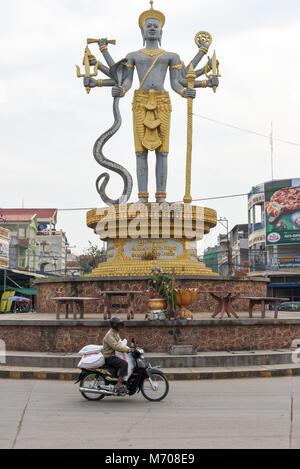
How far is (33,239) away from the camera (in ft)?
193

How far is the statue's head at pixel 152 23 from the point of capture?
59.4 ft

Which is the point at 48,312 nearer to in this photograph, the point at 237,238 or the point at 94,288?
the point at 94,288

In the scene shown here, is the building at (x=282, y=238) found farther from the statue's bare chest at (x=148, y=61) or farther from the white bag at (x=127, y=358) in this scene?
the white bag at (x=127, y=358)

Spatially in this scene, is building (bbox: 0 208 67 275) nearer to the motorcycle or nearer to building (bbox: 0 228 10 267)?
building (bbox: 0 228 10 267)

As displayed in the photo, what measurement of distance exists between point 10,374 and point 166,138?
34.0 ft

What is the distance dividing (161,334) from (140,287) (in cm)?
378

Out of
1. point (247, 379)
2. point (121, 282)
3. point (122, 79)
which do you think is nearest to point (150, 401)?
point (247, 379)

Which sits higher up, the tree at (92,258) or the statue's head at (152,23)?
the statue's head at (152,23)

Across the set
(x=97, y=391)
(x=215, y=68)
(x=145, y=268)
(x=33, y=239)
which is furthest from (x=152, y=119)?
(x=33, y=239)

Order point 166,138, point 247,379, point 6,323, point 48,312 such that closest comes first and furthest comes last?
point 247,379 < point 6,323 < point 48,312 < point 166,138

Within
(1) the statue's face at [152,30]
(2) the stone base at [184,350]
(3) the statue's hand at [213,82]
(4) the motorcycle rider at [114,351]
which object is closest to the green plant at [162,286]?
(2) the stone base at [184,350]

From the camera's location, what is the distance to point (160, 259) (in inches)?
633

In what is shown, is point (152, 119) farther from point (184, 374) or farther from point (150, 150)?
point (184, 374)
